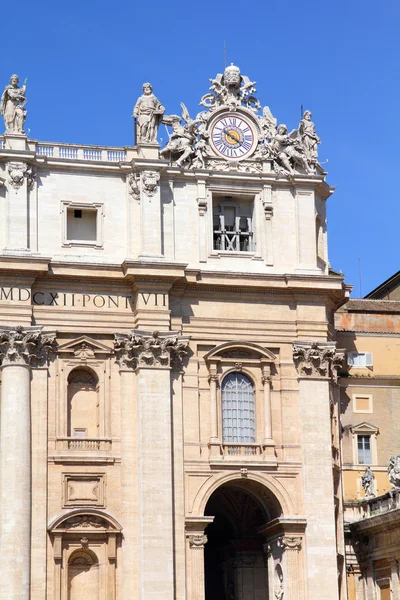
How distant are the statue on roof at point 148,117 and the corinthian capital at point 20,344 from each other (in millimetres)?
7747

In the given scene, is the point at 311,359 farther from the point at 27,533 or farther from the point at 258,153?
the point at 27,533

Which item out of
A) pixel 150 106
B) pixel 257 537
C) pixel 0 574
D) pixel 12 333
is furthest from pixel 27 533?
pixel 150 106

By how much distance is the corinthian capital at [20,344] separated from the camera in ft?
150

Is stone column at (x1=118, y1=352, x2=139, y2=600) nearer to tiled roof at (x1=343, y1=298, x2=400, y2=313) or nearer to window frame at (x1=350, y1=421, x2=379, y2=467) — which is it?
window frame at (x1=350, y1=421, x2=379, y2=467)

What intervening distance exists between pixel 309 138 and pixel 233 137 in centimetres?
275

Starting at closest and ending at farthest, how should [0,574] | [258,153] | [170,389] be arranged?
1. [0,574]
2. [170,389]
3. [258,153]

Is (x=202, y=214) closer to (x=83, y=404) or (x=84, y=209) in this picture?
(x=84, y=209)

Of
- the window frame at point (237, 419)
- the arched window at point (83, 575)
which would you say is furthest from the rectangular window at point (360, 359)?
the arched window at point (83, 575)

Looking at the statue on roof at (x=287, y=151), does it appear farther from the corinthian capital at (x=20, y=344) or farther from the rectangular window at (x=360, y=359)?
the corinthian capital at (x=20, y=344)

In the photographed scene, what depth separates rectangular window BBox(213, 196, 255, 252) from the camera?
4984cm

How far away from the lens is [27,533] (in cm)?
4459

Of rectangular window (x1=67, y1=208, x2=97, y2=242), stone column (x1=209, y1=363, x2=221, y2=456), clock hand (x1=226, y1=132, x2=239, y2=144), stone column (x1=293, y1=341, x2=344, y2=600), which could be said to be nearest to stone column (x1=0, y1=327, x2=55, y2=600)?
rectangular window (x1=67, y1=208, x2=97, y2=242)

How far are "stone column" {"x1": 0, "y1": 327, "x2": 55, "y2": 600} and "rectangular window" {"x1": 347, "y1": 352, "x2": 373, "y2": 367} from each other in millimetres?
12188

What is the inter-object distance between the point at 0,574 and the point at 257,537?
417 inches
